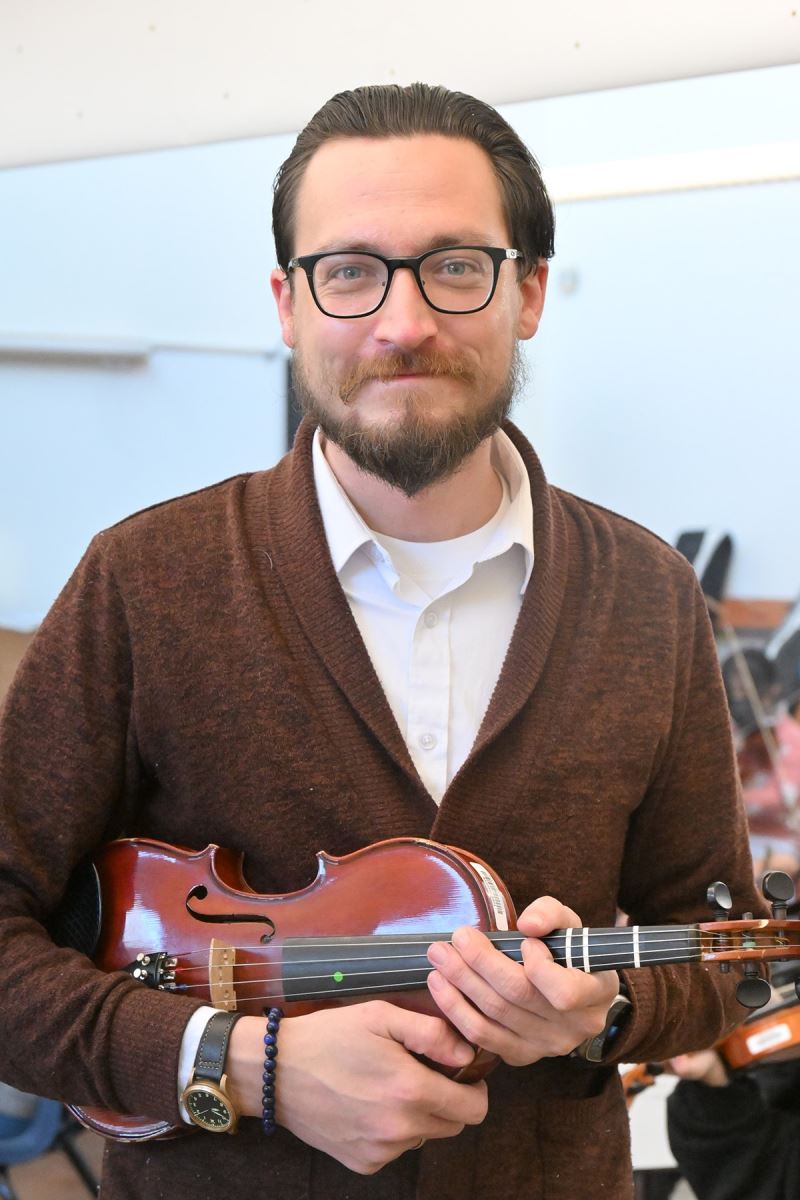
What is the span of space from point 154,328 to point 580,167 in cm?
95

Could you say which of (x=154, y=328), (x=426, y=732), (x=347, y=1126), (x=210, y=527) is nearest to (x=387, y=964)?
(x=347, y=1126)

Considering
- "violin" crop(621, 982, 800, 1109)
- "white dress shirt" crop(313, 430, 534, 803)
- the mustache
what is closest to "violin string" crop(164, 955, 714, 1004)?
"white dress shirt" crop(313, 430, 534, 803)

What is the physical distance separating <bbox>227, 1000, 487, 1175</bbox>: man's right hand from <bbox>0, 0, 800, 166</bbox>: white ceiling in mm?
1775

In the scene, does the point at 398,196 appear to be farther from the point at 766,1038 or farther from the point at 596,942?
the point at 766,1038

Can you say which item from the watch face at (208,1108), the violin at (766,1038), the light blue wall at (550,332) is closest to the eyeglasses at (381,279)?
the watch face at (208,1108)

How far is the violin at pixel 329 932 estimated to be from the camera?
1.06 metres

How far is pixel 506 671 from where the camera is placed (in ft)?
4.28

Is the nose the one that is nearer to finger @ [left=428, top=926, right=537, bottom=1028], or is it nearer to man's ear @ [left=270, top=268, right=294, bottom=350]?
man's ear @ [left=270, top=268, right=294, bottom=350]

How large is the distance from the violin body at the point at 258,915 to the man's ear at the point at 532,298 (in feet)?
2.19

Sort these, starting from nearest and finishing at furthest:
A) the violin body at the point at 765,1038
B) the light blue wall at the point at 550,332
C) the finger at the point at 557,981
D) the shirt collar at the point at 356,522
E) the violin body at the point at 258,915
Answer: the finger at the point at 557,981 → the violin body at the point at 258,915 → the shirt collar at the point at 356,522 → the violin body at the point at 765,1038 → the light blue wall at the point at 550,332

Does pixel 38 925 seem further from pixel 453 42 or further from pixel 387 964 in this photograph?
pixel 453 42

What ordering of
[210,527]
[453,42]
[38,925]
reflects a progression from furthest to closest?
1. [453,42]
2. [210,527]
3. [38,925]

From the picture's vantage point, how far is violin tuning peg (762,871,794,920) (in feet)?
3.43

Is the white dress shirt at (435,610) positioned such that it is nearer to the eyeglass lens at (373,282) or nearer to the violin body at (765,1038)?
the eyeglass lens at (373,282)
